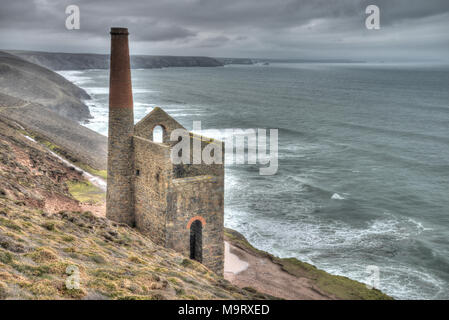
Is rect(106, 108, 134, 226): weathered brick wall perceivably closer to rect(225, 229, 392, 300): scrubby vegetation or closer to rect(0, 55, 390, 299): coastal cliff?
rect(0, 55, 390, 299): coastal cliff

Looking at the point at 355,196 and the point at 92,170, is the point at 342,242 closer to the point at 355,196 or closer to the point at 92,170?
the point at 355,196

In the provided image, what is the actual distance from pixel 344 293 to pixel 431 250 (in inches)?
400

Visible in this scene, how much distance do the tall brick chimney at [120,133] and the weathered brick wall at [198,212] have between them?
357 centimetres

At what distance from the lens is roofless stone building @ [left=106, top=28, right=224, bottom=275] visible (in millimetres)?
18391

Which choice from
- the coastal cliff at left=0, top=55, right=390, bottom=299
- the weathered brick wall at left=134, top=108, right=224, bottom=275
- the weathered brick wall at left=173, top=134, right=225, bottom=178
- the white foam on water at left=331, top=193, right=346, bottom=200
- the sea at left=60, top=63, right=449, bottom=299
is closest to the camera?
the coastal cliff at left=0, top=55, right=390, bottom=299

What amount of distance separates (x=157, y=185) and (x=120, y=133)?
364 cm

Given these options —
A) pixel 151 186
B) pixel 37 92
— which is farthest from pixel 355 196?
pixel 37 92

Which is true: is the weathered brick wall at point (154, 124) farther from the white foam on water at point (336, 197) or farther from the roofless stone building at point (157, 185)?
the white foam on water at point (336, 197)

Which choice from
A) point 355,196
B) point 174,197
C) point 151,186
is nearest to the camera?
point 174,197

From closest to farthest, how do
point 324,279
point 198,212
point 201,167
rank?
point 198,212, point 201,167, point 324,279

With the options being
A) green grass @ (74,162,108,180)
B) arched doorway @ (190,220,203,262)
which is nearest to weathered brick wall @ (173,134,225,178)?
arched doorway @ (190,220,203,262)

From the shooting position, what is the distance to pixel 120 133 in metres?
20.3

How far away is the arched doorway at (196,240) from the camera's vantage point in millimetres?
19417

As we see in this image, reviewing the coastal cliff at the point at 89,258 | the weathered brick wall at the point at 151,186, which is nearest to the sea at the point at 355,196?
the coastal cliff at the point at 89,258
